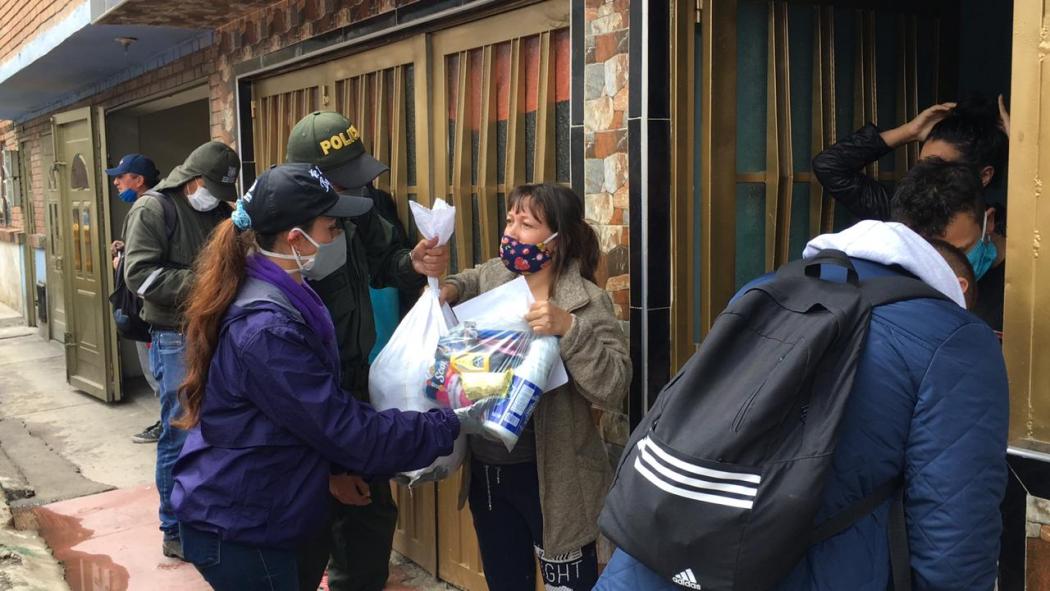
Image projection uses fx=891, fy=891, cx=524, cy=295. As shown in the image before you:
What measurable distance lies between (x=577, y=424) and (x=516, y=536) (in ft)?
1.36

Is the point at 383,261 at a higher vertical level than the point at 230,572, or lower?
higher

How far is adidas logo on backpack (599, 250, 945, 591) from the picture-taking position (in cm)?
135

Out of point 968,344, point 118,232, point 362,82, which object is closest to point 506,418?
point 968,344

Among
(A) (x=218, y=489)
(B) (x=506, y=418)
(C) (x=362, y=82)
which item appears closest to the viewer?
(A) (x=218, y=489)

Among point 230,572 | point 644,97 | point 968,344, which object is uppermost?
point 644,97

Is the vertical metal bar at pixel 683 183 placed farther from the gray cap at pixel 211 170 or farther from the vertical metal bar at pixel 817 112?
the gray cap at pixel 211 170

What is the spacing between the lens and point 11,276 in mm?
14648

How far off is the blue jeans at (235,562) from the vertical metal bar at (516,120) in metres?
1.71

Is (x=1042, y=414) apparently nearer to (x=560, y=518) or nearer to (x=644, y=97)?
(x=560, y=518)

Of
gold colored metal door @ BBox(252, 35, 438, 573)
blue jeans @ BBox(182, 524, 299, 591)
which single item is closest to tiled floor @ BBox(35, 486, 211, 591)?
gold colored metal door @ BBox(252, 35, 438, 573)

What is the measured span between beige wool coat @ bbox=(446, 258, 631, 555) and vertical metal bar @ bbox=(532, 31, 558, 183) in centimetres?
79

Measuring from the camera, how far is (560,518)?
2.46 m

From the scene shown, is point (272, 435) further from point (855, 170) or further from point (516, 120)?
point (855, 170)

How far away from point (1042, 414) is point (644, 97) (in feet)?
4.56
